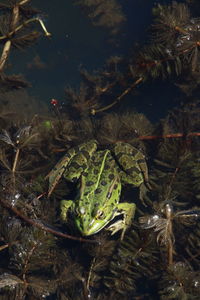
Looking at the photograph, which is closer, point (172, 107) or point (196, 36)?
point (196, 36)

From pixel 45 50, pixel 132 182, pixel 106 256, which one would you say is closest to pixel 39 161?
pixel 132 182

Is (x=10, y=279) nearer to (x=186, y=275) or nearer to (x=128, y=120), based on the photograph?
(x=186, y=275)

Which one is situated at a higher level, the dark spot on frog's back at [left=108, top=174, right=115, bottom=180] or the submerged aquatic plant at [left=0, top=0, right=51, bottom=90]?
the submerged aquatic plant at [left=0, top=0, right=51, bottom=90]

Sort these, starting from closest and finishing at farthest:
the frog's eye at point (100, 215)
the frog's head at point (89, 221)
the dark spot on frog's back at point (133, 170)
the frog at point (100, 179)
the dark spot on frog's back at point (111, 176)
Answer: the frog's head at point (89, 221), the frog's eye at point (100, 215), the frog at point (100, 179), the dark spot on frog's back at point (111, 176), the dark spot on frog's back at point (133, 170)

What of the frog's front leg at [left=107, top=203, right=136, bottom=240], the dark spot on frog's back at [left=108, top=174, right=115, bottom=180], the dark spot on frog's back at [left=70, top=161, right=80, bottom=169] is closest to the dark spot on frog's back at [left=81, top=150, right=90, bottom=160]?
the dark spot on frog's back at [left=70, top=161, right=80, bottom=169]

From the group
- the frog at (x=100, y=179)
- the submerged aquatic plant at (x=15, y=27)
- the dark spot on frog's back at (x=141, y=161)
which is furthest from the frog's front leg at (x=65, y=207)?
the submerged aquatic plant at (x=15, y=27)

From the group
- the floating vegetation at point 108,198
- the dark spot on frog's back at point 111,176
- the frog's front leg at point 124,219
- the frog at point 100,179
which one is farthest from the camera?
the dark spot on frog's back at point 111,176

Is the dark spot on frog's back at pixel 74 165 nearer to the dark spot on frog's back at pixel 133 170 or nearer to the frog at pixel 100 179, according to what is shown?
the frog at pixel 100 179

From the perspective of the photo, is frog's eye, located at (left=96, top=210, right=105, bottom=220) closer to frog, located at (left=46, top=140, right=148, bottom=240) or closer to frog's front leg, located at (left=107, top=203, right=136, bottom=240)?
frog, located at (left=46, top=140, right=148, bottom=240)
